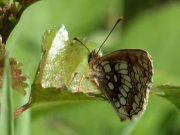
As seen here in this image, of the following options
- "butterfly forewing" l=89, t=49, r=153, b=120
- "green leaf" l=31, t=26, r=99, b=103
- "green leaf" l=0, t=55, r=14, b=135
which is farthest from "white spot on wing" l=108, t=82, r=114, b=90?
"green leaf" l=0, t=55, r=14, b=135

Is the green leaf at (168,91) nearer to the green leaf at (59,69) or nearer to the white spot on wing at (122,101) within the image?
the green leaf at (59,69)

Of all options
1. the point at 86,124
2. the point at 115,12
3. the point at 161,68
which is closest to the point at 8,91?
the point at 86,124

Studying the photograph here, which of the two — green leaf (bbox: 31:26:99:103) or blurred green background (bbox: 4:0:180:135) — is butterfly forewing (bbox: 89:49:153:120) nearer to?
green leaf (bbox: 31:26:99:103)

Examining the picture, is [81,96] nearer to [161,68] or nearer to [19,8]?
[19,8]

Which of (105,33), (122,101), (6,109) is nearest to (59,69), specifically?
(6,109)

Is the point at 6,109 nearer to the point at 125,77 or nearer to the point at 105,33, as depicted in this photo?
the point at 125,77

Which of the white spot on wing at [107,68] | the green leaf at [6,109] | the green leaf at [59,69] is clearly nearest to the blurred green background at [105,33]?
the white spot on wing at [107,68]
